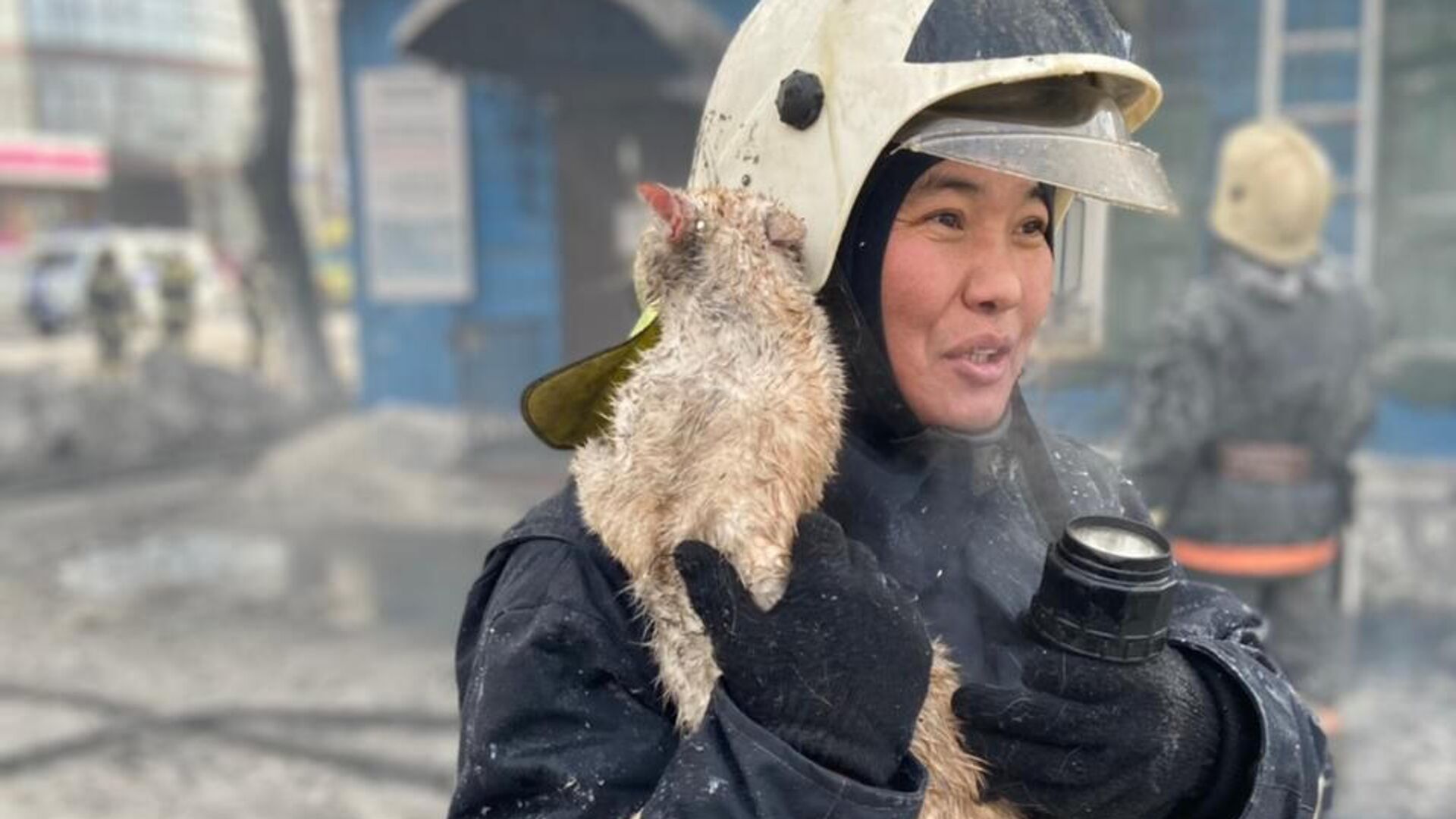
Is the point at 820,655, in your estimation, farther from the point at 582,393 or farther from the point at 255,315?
the point at 255,315

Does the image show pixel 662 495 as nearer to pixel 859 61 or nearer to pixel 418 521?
pixel 859 61

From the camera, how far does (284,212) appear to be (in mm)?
12391

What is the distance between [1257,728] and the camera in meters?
1.33

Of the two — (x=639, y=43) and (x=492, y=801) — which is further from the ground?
(x=639, y=43)

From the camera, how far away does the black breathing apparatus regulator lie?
122cm

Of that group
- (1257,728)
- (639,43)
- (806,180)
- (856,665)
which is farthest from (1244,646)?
(639,43)

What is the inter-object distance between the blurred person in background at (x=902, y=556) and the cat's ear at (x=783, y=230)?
54 mm

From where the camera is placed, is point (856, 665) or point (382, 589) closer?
point (856, 665)

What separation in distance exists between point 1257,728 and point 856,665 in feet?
1.59

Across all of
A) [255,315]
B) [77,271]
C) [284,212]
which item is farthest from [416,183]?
[77,271]

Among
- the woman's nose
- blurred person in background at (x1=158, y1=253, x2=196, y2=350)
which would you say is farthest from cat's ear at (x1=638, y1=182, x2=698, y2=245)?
blurred person in background at (x1=158, y1=253, x2=196, y2=350)

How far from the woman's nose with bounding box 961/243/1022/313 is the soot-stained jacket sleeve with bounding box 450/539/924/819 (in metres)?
0.47

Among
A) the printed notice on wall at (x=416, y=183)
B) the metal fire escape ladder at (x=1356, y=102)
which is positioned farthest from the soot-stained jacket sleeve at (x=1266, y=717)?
the printed notice on wall at (x=416, y=183)

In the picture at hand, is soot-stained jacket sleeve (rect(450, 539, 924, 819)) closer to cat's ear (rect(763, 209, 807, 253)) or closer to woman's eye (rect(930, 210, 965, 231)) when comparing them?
cat's ear (rect(763, 209, 807, 253))
